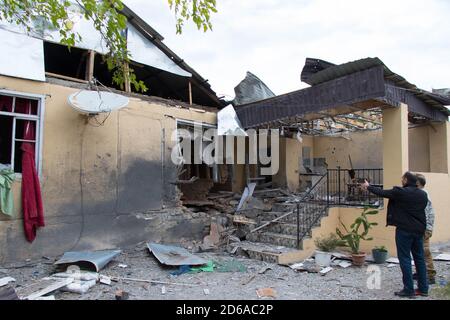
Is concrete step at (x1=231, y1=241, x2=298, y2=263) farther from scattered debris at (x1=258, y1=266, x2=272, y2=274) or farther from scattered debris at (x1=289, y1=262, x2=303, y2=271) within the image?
scattered debris at (x1=258, y1=266, x2=272, y2=274)

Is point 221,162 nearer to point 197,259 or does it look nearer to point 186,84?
point 186,84

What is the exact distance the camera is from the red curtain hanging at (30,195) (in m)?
6.04

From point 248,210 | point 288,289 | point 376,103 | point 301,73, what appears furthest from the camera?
point 248,210

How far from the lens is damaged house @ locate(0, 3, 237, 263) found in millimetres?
6207

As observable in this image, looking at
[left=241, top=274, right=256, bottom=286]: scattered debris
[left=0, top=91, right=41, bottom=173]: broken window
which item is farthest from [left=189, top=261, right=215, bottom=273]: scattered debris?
[left=0, top=91, right=41, bottom=173]: broken window

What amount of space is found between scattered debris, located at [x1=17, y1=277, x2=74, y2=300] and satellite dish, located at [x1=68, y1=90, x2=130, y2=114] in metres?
2.93

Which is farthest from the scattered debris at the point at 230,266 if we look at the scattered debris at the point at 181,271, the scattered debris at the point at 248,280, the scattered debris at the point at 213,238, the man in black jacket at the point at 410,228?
the man in black jacket at the point at 410,228

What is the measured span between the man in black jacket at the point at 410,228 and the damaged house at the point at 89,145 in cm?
493

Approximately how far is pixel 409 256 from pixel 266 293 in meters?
2.02

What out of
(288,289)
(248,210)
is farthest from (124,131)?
(288,289)

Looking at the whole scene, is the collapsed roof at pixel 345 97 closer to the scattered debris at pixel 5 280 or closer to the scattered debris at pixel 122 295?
A: the scattered debris at pixel 122 295

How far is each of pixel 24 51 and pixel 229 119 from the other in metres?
4.80

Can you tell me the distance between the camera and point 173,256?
22.3 ft

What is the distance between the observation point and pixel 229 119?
9.18m
